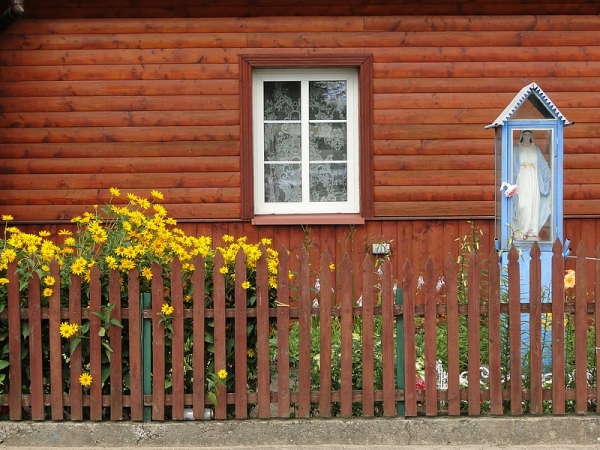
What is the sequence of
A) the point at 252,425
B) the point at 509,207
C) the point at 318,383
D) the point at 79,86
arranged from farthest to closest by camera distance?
the point at 79,86 → the point at 509,207 → the point at 318,383 → the point at 252,425

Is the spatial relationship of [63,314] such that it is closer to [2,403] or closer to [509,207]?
[2,403]

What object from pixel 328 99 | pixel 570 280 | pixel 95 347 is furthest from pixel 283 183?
pixel 95 347

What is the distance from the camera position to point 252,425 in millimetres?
5340

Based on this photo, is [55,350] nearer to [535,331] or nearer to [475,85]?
[535,331]

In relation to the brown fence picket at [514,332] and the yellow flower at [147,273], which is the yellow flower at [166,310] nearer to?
the yellow flower at [147,273]

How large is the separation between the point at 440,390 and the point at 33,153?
5.78 meters

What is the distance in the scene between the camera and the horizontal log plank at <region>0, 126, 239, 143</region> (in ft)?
31.3

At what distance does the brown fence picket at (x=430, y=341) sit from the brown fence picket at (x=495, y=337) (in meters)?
0.34

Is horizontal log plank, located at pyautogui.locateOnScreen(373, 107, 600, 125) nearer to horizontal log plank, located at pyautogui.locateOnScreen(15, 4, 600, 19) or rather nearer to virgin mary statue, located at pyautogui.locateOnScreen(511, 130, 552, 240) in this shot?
horizontal log plank, located at pyautogui.locateOnScreen(15, 4, 600, 19)

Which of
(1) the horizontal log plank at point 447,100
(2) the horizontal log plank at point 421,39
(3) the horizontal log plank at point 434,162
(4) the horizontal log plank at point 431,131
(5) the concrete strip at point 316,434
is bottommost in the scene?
(5) the concrete strip at point 316,434

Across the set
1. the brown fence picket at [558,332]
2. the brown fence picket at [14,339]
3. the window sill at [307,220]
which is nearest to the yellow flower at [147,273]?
the brown fence picket at [14,339]

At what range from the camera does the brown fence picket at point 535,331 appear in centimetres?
547

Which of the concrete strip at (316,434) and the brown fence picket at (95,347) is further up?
the brown fence picket at (95,347)

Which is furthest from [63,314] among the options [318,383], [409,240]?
[409,240]
